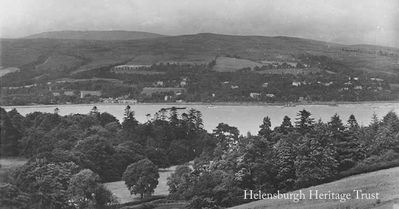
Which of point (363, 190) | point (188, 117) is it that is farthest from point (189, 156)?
point (363, 190)

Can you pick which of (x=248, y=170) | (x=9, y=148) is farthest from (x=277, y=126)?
(x=9, y=148)

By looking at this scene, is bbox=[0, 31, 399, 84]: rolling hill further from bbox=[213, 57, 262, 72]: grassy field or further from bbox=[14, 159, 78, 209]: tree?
bbox=[14, 159, 78, 209]: tree

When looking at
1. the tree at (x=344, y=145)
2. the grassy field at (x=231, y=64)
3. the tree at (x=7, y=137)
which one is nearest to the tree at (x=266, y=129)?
the tree at (x=344, y=145)

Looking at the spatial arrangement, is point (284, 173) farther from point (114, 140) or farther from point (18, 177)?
point (114, 140)

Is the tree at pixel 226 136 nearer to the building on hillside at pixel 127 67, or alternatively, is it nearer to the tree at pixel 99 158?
the building on hillside at pixel 127 67

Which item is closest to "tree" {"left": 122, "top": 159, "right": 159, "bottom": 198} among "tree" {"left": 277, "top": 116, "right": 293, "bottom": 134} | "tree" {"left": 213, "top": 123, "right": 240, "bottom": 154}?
"tree" {"left": 213, "top": 123, "right": 240, "bottom": 154}

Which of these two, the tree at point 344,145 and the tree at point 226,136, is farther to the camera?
the tree at point 226,136
